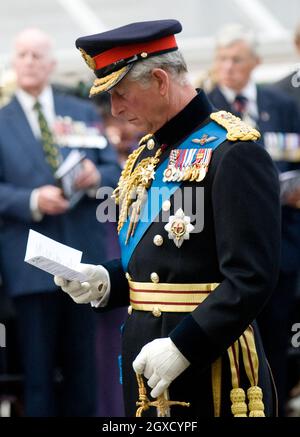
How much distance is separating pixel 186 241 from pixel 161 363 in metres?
0.37

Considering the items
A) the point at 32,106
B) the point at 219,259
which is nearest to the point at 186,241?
the point at 219,259

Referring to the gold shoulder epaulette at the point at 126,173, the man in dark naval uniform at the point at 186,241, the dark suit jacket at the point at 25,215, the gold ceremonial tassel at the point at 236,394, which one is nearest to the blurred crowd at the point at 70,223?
the dark suit jacket at the point at 25,215

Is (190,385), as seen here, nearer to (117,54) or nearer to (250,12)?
(117,54)

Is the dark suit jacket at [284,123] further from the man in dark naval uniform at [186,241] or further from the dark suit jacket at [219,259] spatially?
the dark suit jacket at [219,259]

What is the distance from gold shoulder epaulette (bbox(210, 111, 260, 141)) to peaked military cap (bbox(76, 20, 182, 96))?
25cm

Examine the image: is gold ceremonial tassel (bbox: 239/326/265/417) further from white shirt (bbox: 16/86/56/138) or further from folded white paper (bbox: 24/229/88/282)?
white shirt (bbox: 16/86/56/138)

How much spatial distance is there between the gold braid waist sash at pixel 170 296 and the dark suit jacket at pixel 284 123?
7.98 ft

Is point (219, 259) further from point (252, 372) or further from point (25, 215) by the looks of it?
point (25, 215)

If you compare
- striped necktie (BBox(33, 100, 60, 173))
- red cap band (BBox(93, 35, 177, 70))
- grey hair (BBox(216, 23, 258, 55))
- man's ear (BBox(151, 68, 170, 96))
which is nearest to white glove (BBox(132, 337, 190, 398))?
man's ear (BBox(151, 68, 170, 96))

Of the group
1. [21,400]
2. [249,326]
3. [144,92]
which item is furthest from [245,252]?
[21,400]

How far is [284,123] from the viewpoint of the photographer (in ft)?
19.2

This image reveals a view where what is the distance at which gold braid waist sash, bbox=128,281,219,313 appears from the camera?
326 centimetres

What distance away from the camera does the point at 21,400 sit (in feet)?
20.0

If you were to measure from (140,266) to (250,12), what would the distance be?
4.95m
